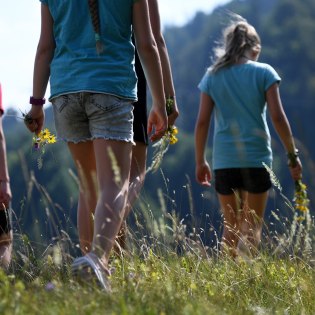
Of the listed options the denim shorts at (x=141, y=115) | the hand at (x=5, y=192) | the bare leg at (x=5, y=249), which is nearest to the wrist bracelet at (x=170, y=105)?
the denim shorts at (x=141, y=115)

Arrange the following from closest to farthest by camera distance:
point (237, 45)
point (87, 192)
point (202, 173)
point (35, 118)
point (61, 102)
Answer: point (61, 102) → point (87, 192) → point (35, 118) → point (202, 173) → point (237, 45)

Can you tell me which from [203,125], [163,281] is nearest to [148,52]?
[163,281]

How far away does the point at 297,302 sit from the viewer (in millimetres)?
3832

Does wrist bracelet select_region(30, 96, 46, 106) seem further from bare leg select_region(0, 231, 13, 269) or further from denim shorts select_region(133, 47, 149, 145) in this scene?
bare leg select_region(0, 231, 13, 269)

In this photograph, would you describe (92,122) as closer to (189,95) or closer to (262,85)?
(262,85)

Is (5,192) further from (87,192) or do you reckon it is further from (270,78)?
(270,78)

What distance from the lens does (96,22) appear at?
4.00 meters

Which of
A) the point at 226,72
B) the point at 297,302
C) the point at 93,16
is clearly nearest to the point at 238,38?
the point at 226,72

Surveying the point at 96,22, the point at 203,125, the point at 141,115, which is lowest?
the point at 203,125

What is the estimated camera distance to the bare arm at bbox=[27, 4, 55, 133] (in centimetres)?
421

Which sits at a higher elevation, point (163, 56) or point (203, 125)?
point (163, 56)

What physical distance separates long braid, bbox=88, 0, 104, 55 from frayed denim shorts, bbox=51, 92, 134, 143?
0.63 feet

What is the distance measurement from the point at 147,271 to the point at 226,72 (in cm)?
237

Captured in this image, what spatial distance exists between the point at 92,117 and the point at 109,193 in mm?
360
